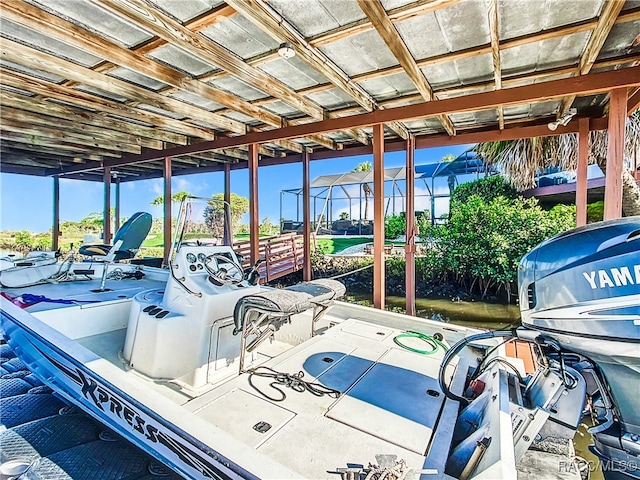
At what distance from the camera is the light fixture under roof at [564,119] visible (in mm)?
3800

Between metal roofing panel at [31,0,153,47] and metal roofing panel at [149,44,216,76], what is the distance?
0.56ft

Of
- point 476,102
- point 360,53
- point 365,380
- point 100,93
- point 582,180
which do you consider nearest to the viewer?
point 365,380

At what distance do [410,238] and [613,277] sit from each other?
138 inches

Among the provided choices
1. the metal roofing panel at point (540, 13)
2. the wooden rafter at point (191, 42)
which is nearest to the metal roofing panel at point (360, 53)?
the wooden rafter at point (191, 42)

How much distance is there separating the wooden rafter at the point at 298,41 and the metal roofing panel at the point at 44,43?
1.78 m

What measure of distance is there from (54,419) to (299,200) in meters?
11.0

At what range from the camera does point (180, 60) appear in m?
3.11

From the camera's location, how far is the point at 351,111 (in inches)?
173

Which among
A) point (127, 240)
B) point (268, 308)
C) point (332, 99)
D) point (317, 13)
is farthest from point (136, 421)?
point (332, 99)

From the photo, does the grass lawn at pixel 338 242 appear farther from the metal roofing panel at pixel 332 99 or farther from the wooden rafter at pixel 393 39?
the wooden rafter at pixel 393 39

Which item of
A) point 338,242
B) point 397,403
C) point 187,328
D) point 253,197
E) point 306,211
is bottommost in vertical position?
point 397,403

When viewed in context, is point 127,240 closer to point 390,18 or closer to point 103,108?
point 103,108

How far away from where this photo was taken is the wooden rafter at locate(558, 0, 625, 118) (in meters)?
2.23

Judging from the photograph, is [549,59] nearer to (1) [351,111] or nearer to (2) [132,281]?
(1) [351,111]
